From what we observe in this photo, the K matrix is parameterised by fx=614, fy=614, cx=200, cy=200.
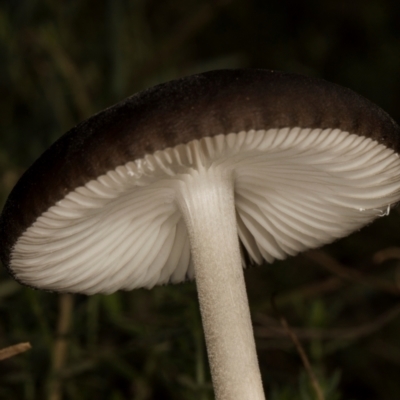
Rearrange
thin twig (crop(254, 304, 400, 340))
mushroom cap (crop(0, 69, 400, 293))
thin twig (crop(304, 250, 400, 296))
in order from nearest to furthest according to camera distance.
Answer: mushroom cap (crop(0, 69, 400, 293)) < thin twig (crop(254, 304, 400, 340)) < thin twig (crop(304, 250, 400, 296))

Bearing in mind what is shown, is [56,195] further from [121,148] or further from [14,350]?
[14,350]

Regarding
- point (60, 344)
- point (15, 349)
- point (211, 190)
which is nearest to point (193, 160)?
point (211, 190)

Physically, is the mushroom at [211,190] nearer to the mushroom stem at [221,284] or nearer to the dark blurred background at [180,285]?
the mushroom stem at [221,284]

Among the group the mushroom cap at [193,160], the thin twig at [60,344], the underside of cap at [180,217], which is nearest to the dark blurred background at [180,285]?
the thin twig at [60,344]

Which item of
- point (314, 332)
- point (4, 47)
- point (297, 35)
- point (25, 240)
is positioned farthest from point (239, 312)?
point (297, 35)

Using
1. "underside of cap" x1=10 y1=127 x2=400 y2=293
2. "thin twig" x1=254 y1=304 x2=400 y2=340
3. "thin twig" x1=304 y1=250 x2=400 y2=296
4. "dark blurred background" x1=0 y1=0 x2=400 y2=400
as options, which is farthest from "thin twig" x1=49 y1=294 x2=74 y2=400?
"thin twig" x1=304 y1=250 x2=400 y2=296

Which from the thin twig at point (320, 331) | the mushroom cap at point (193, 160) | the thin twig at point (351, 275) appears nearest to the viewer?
the mushroom cap at point (193, 160)

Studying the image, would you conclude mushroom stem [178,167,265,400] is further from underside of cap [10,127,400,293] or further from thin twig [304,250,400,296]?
thin twig [304,250,400,296]

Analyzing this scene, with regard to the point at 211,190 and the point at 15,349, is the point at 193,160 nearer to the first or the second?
the point at 211,190
